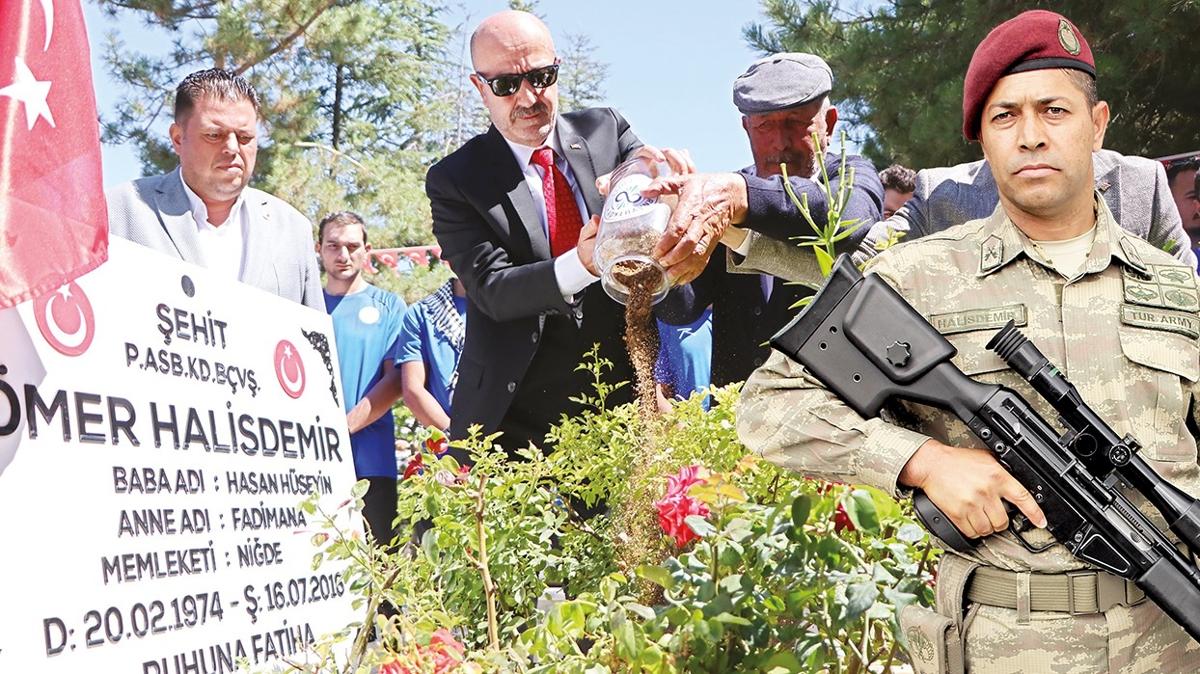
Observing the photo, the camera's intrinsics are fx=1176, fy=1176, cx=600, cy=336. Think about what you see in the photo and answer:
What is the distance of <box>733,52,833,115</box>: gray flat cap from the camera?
2.77 metres

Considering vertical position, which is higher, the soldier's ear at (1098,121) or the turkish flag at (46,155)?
the turkish flag at (46,155)

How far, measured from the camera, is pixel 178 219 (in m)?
2.79

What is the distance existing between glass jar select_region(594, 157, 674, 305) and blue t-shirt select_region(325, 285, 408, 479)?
1.61 metres

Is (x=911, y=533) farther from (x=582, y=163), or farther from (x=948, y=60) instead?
(x=948, y=60)

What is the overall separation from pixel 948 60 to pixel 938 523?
18.0 feet

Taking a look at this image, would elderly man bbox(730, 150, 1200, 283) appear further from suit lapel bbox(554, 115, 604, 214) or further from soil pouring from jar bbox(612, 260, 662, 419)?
suit lapel bbox(554, 115, 604, 214)

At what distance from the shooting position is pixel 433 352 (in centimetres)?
399

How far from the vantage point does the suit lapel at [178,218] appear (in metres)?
2.77

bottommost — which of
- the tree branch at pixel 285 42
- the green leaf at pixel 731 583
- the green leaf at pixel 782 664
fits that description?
the green leaf at pixel 782 664

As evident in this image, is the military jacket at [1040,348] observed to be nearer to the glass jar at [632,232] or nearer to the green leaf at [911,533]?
the green leaf at [911,533]

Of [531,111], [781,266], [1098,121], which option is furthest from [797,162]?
[1098,121]

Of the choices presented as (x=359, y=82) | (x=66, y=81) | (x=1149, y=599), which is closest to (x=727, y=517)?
(x=1149, y=599)

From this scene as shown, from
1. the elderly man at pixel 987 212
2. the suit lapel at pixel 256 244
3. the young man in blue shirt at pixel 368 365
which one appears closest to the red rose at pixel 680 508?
the elderly man at pixel 987 212

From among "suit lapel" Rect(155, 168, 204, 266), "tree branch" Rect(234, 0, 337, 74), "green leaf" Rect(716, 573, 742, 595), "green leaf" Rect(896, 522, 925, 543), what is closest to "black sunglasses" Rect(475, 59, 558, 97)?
"suit lapel" Rect(155, 168, 204, 266)
